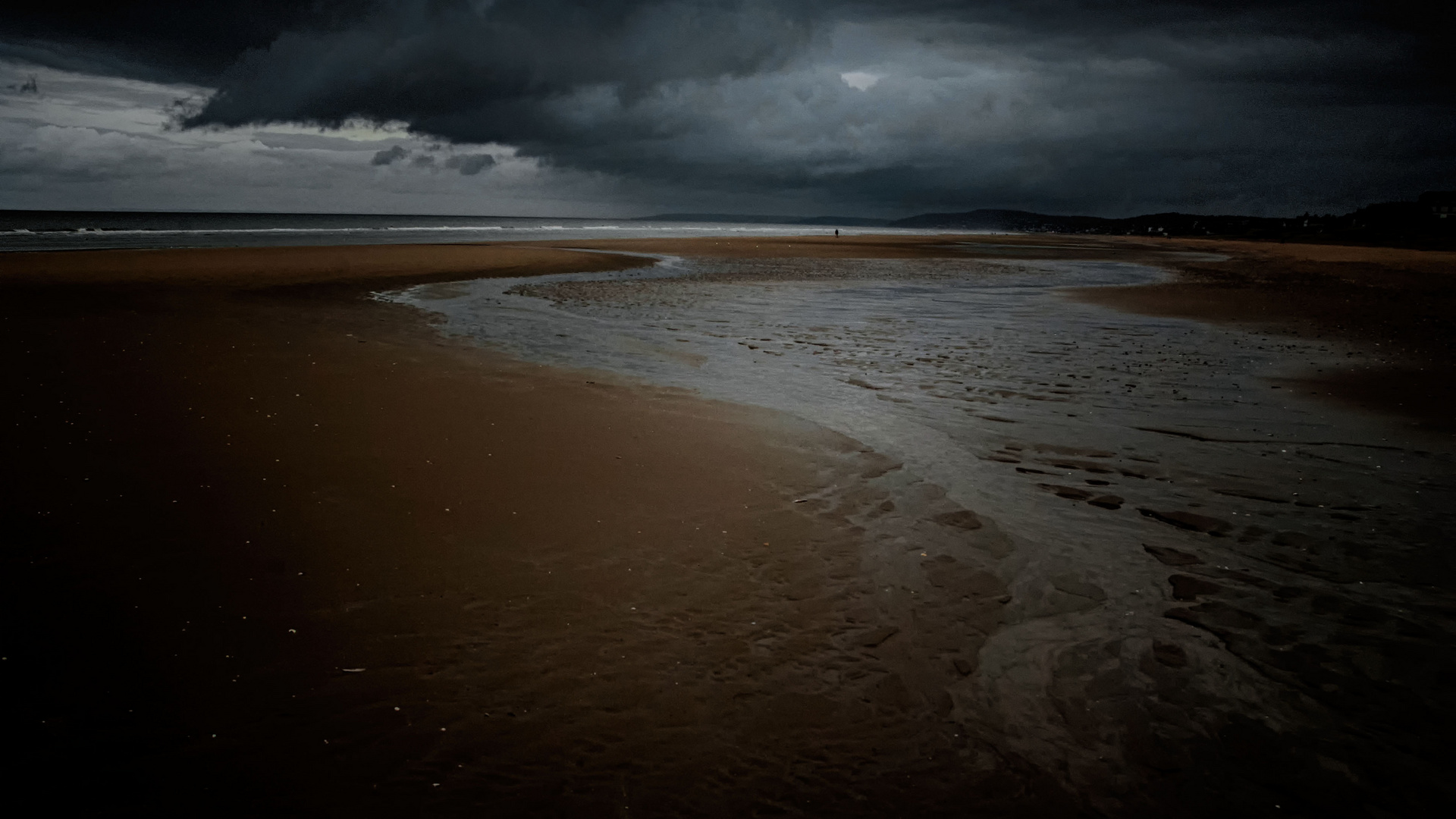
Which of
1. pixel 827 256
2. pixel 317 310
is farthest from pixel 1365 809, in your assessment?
pixel 827 256

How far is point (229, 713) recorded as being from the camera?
3.93 meters

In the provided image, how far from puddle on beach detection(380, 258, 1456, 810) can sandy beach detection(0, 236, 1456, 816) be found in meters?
0.04

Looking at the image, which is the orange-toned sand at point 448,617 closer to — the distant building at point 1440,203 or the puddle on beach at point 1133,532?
the puddle on beach at point 1133,532

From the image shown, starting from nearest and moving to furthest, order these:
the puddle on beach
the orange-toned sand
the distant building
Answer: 1. the orange-toned sand
2. the puddle on beach
3. the distant building

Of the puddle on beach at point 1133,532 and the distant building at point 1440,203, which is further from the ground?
the distant building at point 1440,203

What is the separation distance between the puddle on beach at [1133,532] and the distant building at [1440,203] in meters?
162

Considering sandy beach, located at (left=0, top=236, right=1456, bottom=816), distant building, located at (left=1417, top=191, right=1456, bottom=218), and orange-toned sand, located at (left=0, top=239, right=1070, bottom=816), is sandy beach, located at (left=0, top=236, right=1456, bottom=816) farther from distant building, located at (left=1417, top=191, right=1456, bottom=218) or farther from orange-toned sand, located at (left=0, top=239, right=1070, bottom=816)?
distant building, located at (left=1417, top=191, right=1456, bottom=218)

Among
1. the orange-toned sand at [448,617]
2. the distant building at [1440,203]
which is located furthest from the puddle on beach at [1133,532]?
the distant building at [1440,203]

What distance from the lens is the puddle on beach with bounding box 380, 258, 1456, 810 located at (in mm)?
4320

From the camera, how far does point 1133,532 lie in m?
6.73

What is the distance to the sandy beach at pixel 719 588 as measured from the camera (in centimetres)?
372

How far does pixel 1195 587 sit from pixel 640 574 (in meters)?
4.05

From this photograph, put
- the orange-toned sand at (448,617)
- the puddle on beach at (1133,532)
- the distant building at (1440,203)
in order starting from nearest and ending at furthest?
the orange-toned sand at (448,617) → the puddle on beach at (1133,532) → the distant building at (1440,203)

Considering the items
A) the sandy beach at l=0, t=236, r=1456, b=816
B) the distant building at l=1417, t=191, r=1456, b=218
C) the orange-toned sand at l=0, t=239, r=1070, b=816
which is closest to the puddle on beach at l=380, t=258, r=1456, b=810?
the sandy beach at l=0, t=236, r=1456, b=816
